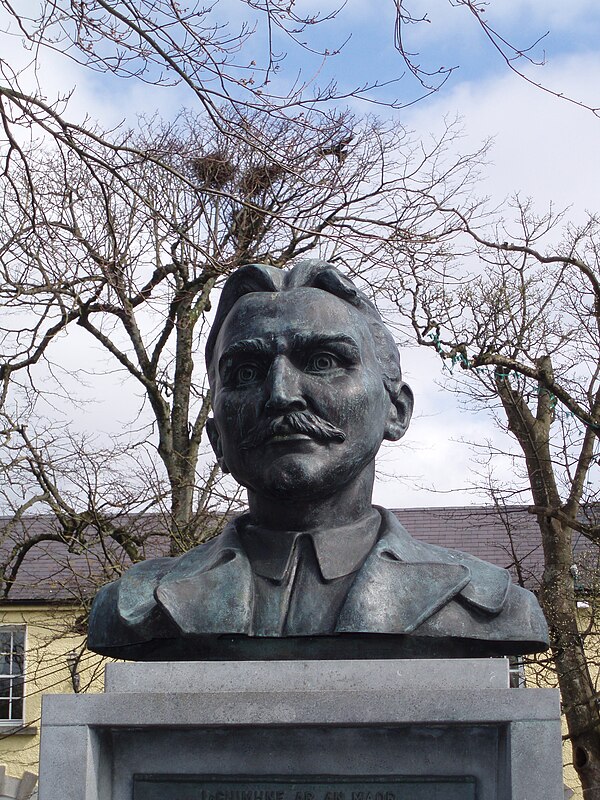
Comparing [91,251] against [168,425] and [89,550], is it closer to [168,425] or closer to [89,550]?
[89,550]

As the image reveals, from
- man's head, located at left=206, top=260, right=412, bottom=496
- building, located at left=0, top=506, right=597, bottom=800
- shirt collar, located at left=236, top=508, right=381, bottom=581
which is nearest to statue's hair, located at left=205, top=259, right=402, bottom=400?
man's head, located at left=206, top=260, right=412, bottom=496

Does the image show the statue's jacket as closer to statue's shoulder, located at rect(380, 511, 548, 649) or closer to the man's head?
statue's shoulder, located at rect(380, 511, 548, 649)

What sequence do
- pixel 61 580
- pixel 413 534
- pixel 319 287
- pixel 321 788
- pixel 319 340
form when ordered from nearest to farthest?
pixel 321 788
pixel 319 340
pixel 319 287
pixel 61 580
pixel 413 534

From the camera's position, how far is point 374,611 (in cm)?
334

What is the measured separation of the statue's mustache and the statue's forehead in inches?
11.2

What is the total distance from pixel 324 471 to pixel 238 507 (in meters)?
8.56

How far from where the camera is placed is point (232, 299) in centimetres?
397

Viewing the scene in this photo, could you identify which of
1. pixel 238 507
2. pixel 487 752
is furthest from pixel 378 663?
pixel 238 507

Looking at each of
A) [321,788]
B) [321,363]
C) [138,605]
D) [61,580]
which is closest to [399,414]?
[321,363]

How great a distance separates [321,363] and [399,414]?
1.42ft

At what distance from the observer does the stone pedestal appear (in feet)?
9.93

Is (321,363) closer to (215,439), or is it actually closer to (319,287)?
(319,287)

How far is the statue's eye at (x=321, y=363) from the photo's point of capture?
3631 millimetres

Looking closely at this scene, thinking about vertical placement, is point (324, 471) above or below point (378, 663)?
above
